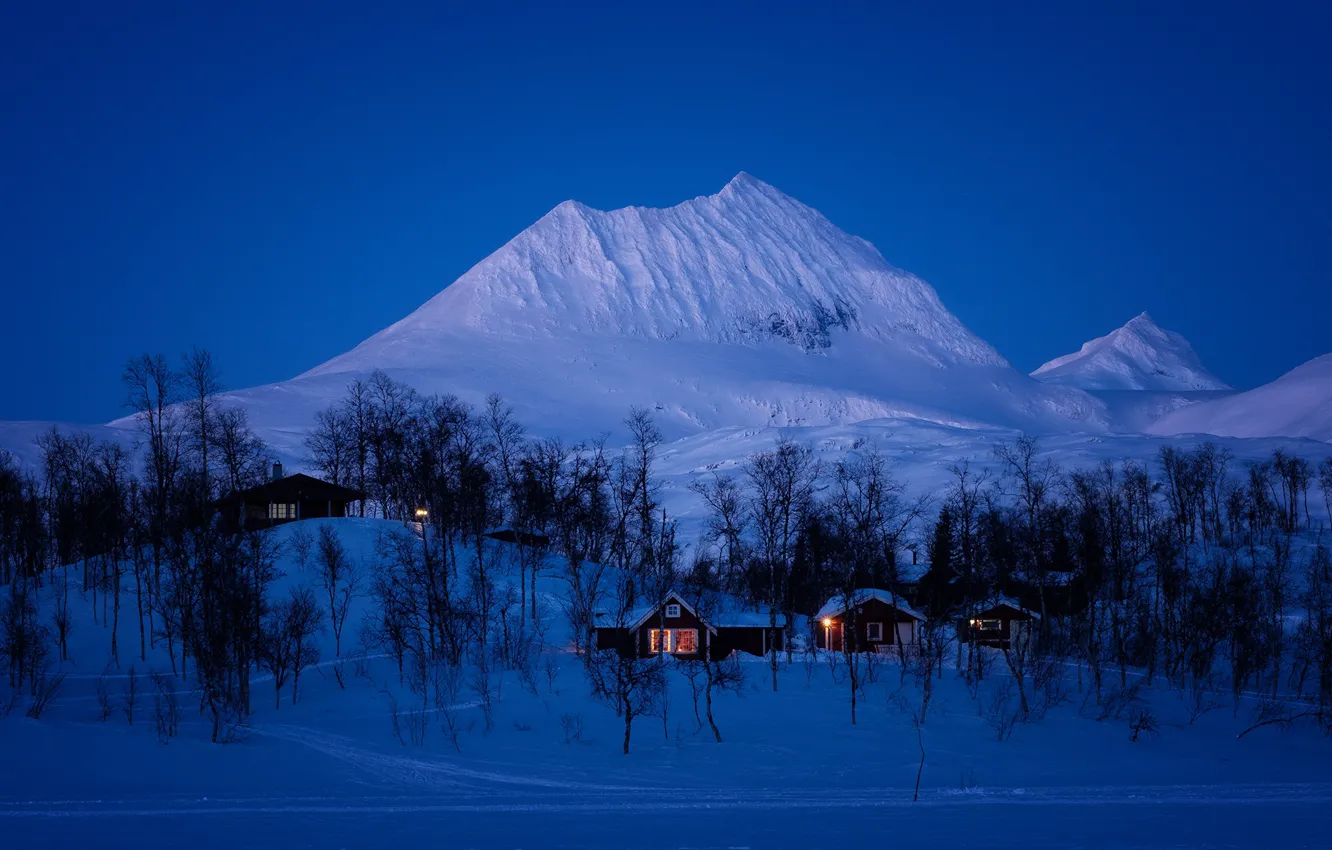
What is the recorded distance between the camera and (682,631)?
1919 inches

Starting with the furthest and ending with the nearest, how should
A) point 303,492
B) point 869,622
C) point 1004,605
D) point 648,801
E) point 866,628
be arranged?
point 303,492 → point 1004,605 → point 869,622 → point 866,628 → point 648,801

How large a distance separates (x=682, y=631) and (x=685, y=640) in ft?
1.49

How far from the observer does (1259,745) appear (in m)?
35.5

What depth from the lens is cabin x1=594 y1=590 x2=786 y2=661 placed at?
47.4 metres

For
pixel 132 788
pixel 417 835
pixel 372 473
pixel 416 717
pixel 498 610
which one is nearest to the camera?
pixel 417 835

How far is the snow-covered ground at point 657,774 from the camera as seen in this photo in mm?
20219

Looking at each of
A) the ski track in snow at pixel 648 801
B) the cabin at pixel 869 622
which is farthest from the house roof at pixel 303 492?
the ski track in snow at pixel 648 801

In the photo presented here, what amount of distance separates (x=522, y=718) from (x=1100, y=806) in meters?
18.9

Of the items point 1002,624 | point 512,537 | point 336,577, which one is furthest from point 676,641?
point 1002,624

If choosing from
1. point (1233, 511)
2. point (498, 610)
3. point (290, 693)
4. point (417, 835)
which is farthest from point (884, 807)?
point (1233, 511)

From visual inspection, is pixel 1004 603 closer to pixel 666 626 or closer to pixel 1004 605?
pixel 1004 605

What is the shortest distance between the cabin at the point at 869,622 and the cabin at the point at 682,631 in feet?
10.4

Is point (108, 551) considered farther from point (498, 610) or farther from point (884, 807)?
point (884, 807)

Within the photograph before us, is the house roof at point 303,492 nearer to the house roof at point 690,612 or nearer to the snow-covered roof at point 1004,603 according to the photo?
the house roof at point 690,612
